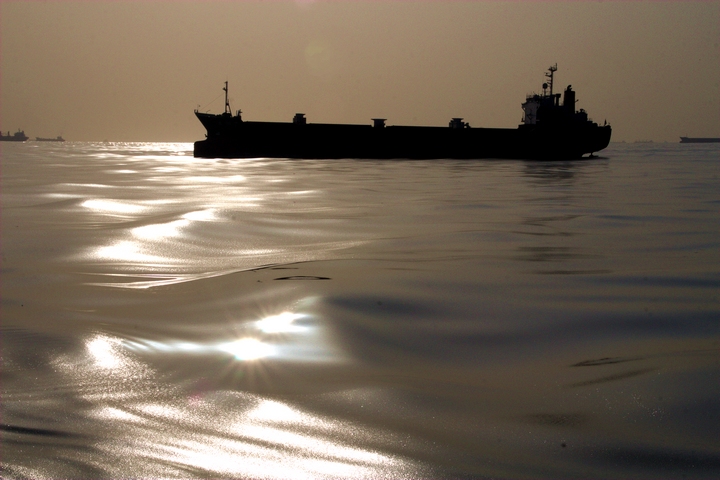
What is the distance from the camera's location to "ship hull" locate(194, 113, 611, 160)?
5953 cm

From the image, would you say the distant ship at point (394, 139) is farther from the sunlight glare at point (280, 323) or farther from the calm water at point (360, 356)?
the sunlight glare at point (280, 323)

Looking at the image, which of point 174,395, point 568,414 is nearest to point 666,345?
point 568,414

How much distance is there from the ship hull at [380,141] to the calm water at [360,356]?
161 ft

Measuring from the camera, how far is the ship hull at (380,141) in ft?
195

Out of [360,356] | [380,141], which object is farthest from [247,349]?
[380,141]

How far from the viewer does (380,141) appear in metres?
60.7

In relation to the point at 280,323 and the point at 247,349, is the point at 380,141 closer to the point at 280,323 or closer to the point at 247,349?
the point at 280,323

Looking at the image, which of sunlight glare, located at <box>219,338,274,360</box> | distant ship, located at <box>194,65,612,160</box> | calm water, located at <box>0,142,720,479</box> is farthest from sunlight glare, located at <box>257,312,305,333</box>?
distant ship, located at <box>194,65,612,160</box>

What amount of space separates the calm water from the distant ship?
162 ft

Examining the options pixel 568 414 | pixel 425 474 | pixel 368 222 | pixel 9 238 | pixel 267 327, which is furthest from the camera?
pixel 368 222

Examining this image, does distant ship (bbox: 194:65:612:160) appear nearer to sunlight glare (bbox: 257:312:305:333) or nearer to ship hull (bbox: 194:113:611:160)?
ship hull (bbox: 194:113:611:160)

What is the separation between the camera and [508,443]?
3.58m

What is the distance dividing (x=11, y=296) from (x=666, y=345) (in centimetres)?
712

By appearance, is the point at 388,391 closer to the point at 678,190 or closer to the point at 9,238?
the point at 9,238
